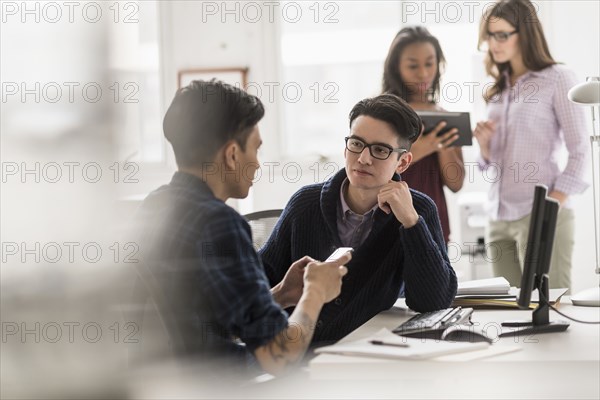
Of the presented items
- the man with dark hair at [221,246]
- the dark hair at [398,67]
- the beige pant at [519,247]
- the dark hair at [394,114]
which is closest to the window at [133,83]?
the man with dark hair at [221,246]

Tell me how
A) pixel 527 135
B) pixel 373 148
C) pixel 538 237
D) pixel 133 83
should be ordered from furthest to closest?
pixel 527 135, pixel 373 148, pixel 538 237, pixel 133 83

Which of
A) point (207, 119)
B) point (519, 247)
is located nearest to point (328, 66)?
point (519, 247)

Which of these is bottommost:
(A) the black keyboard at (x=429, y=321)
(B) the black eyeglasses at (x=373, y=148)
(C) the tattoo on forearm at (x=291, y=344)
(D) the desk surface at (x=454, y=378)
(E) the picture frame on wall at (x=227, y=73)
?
(D) the desk surface at (x=454, y=378)

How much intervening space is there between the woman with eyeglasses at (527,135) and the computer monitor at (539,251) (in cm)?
98

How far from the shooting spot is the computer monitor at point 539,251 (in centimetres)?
128

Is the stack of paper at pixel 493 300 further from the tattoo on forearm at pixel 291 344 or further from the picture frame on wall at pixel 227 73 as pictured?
the picture frame on wall at pixel 227 73

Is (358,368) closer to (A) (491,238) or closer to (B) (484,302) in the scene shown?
(B) (484,302)

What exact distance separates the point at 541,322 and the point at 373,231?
0.42 m

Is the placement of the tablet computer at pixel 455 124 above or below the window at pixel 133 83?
above

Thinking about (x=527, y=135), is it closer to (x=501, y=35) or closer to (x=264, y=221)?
(x=501, y=35)

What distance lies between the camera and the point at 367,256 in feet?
5.34

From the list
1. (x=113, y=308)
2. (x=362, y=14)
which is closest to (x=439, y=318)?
(x=113, y=308)

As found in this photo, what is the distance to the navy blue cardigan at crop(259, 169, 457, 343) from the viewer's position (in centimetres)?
154

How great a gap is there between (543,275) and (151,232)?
0.85 m
